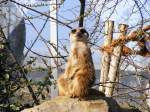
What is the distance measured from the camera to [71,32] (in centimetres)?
692

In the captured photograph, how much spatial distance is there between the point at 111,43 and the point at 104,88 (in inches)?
29.7

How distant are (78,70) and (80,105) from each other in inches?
17.4

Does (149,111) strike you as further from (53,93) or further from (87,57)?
(87,57)

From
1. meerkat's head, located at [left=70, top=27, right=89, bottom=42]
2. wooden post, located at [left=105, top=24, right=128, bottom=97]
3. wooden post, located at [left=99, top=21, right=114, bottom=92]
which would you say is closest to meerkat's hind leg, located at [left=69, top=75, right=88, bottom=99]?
meerkat's head, located at [left=70, top=27, right=89, bottom=42]

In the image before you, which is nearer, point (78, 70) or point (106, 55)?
point (78, 70)

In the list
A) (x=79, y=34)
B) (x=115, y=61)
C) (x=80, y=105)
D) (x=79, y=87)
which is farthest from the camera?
(x=115, y=61)

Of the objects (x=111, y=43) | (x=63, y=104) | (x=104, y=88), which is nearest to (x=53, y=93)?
(x=104, y=88)

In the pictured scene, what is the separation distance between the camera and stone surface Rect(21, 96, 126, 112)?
639 cm

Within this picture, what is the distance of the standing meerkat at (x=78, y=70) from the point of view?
21.5 ft

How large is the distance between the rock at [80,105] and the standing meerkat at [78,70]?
0.11 meters

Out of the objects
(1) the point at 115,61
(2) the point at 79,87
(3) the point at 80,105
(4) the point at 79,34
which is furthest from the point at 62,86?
(1) the point at 115,61

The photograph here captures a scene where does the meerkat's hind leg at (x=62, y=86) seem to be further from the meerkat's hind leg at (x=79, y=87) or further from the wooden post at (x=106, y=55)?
the wooden post at (x=106, y=55)

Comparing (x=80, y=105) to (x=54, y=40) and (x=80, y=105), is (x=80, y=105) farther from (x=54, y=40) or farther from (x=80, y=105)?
(x=54, y=40)

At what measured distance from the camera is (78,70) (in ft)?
21.8
